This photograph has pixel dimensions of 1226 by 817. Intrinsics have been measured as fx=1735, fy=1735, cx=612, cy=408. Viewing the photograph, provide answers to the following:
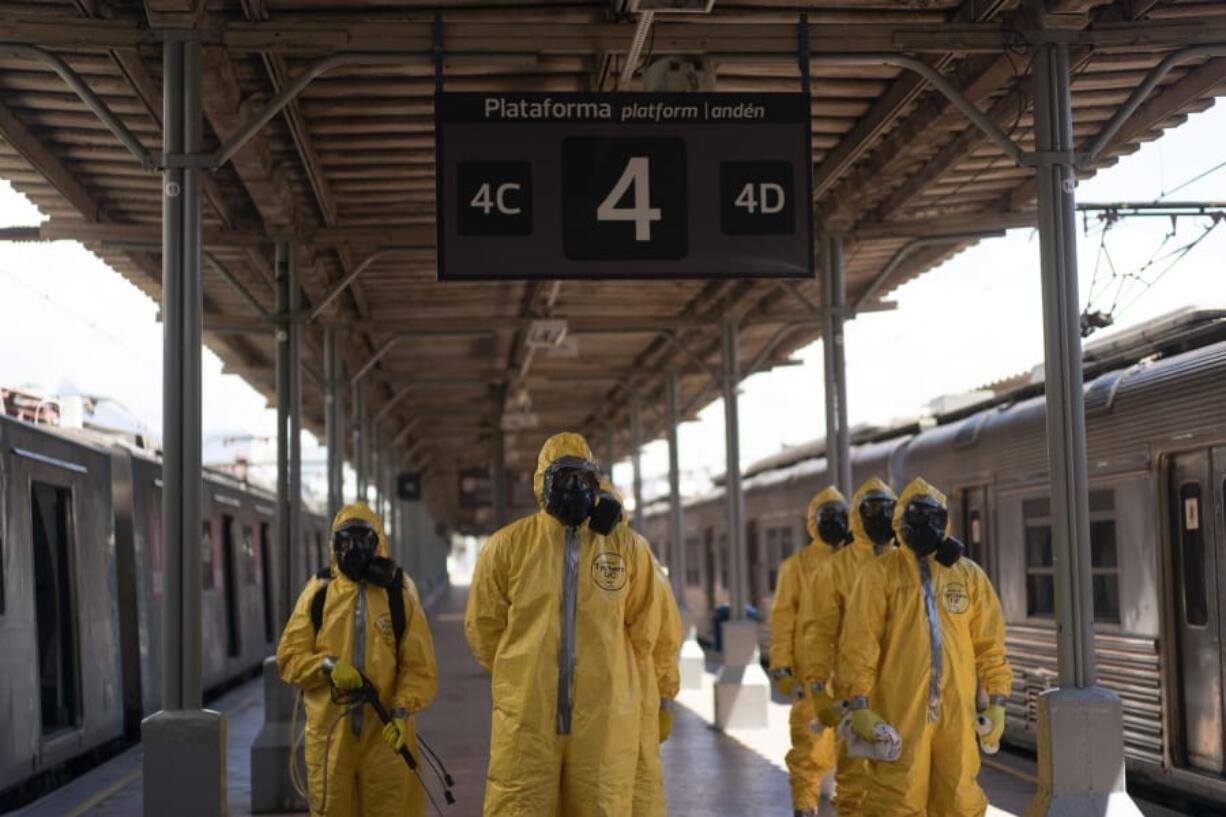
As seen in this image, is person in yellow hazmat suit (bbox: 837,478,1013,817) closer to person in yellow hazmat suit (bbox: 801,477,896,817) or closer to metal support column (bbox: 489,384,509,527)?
person in yellow hazmat suit (bbox: 801,477,896,817)

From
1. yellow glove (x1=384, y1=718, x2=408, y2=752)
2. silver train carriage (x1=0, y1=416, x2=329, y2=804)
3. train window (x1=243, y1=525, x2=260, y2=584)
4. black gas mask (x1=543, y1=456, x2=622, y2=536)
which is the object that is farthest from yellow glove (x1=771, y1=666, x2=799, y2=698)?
train window (x1=243, y1=525, x2=260, y2=584)

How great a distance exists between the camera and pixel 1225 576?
31.0 feet

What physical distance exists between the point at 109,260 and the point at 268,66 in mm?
6053

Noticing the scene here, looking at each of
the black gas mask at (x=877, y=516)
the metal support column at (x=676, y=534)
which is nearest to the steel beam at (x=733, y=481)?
the metal support column at (x=676, y=534)

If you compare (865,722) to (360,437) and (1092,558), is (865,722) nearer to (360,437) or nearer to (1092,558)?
(1092,558)

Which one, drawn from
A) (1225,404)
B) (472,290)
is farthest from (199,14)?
(472,290)

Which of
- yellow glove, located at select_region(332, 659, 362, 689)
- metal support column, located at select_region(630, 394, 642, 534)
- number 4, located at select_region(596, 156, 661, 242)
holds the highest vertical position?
number 4, located at select_region(596, 156, 661, 242)

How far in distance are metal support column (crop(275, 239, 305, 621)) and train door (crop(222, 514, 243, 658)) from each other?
7720 millimetres

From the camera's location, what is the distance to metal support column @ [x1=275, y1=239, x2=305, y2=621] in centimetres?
1271

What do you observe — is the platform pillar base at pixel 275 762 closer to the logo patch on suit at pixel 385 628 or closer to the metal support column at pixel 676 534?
the logo patch on suit at pixel 385 628

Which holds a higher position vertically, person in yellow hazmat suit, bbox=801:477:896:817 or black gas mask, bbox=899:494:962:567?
black gas mask, bbox=899:494:962:567

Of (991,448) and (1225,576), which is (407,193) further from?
(1225,576)

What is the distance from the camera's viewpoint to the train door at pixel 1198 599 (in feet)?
31.6

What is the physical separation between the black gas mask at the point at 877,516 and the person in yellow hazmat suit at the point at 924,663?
3.74 feet
